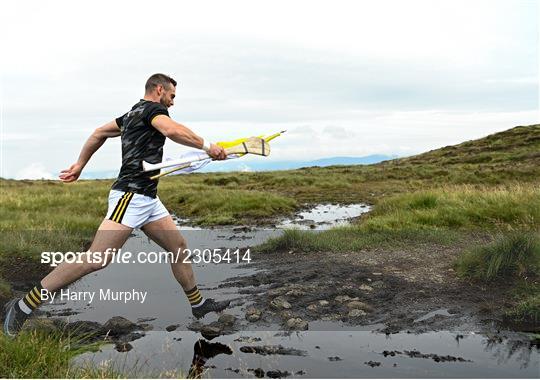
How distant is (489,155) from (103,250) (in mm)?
50137

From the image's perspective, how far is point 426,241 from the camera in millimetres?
10961

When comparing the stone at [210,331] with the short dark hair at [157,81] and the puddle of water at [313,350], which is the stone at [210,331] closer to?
the puddle of water at [313,350]

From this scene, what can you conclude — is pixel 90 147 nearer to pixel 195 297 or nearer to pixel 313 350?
pixel 195 297

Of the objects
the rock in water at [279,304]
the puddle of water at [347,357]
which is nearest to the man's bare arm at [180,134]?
the puddle of water at [347,357]

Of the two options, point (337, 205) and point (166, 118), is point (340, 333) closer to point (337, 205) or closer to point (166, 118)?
point (166, 118)

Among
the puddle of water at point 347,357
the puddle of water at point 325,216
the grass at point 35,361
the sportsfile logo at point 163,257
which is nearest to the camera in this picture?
the grass at point 35,361

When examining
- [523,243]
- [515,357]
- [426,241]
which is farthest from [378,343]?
[426,241]

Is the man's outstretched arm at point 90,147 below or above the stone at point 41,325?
above

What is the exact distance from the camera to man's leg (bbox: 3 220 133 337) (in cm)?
554

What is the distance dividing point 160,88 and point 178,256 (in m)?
2.14

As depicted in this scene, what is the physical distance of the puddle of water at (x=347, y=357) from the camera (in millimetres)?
4922

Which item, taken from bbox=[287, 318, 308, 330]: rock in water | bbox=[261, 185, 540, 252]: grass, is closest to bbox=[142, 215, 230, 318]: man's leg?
bbox=[287, 318, 308, 330]: rock in water

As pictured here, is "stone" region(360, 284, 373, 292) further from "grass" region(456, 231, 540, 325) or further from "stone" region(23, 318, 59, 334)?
"stone" region(23, 318, 59, 334)

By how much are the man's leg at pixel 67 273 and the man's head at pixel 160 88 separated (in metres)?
1.55
